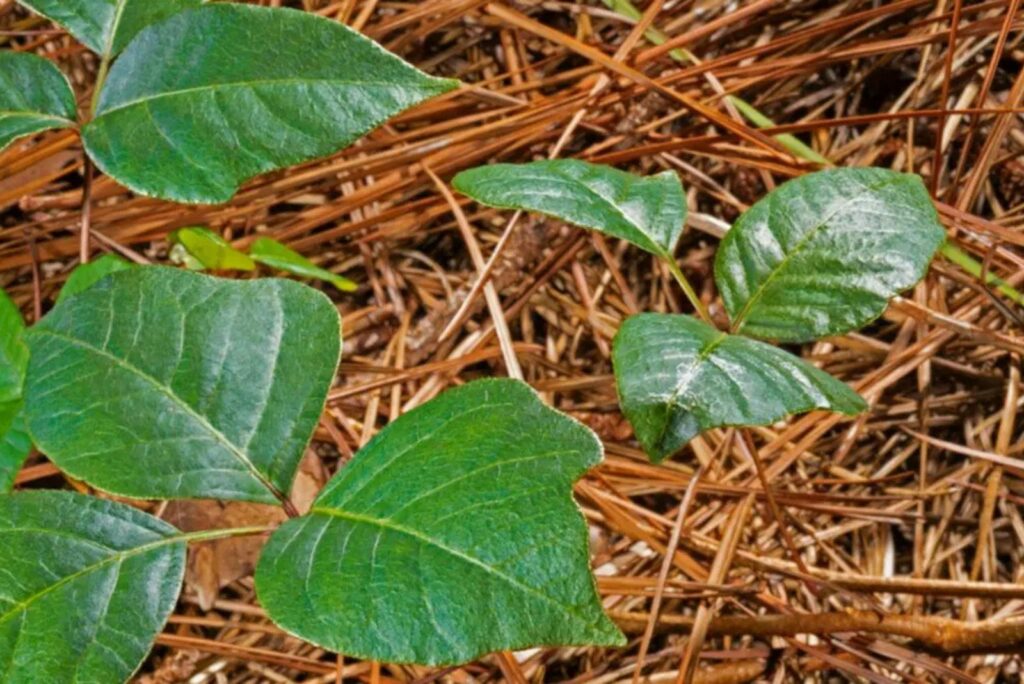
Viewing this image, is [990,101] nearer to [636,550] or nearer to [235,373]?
[636,550]

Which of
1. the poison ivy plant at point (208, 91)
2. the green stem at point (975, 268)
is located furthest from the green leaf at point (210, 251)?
the green stem at point (975, 268)

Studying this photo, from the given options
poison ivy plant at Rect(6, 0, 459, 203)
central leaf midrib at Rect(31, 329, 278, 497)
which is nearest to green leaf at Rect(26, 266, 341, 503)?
central leaf midrib at Rect(31, 329, 278, 497)

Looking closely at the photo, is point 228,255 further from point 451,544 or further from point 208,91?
point 451,544

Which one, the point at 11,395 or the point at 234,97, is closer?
the point at 234,97

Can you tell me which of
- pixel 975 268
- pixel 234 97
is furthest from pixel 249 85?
pixel 975 268

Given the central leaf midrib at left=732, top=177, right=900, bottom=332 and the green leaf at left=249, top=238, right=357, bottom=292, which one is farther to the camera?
the green leaf at left=249, top=238, right=357, bottom=292

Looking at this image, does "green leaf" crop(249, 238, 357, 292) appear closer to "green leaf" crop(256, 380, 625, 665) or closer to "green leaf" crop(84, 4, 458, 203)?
"green leaf" crop(84, 4, 458, 203)
